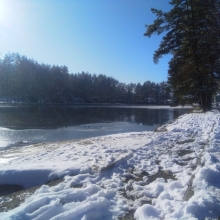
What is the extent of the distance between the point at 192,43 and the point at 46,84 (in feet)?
209

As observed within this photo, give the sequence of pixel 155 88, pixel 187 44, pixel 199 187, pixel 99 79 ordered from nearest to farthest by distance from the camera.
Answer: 1. pixel 199 187
2. pixel 187 44
3. pixel 99 79
4. pixel 155 88

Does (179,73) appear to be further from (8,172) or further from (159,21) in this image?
(8,172)

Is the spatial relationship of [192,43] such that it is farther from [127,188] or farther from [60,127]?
[127,188]

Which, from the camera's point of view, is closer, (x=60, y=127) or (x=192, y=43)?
(x=192, y=43)

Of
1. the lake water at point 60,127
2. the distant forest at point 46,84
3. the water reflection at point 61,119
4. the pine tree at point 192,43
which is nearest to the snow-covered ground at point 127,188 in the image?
the lake water at point 60,127

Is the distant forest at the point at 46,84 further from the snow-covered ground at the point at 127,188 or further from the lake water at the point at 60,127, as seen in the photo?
the snow-covered ground at the point at 127,188

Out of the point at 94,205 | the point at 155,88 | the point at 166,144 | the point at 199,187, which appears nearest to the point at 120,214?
the point at 94,205

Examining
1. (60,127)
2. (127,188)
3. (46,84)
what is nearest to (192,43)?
(60,127)

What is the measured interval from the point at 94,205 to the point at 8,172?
272 centimetres

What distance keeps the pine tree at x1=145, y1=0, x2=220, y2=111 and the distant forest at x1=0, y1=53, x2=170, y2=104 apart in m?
44.5

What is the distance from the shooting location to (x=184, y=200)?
332 cm

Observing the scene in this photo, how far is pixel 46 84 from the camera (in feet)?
252

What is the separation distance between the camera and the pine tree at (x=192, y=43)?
19.4 m

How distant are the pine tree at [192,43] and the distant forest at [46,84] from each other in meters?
44.5
